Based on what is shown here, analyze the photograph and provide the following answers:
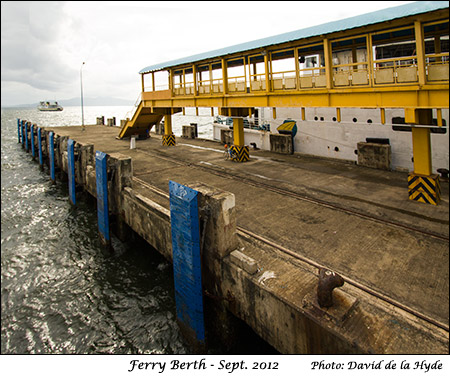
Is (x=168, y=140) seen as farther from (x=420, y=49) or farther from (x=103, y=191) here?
(x=420, y=49)

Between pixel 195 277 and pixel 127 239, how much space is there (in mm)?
7037

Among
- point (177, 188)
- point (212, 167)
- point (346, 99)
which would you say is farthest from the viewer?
point (212, 167)

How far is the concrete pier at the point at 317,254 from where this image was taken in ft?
16.7

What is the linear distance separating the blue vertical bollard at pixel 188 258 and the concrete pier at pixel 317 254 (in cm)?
29

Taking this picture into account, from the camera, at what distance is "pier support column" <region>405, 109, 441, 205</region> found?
10.9m

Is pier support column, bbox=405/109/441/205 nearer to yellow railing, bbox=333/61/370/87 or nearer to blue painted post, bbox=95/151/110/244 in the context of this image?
yellow railing, bbox=333/61/370/87

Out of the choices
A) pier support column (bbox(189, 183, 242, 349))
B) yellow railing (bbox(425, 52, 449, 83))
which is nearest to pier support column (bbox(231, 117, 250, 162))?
yellow railing (bbox(425, 52, 449, 83))

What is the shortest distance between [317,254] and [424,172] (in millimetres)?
6407

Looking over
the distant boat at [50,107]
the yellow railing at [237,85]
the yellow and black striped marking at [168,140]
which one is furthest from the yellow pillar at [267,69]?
the distant boat at [50,107]

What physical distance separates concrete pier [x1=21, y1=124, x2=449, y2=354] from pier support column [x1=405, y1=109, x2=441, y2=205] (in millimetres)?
427

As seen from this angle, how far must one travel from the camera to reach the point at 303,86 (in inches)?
526

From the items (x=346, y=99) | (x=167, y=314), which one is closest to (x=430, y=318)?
(x=167, y=314)

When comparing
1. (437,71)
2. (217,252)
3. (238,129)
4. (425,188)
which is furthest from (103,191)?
(437,71)
